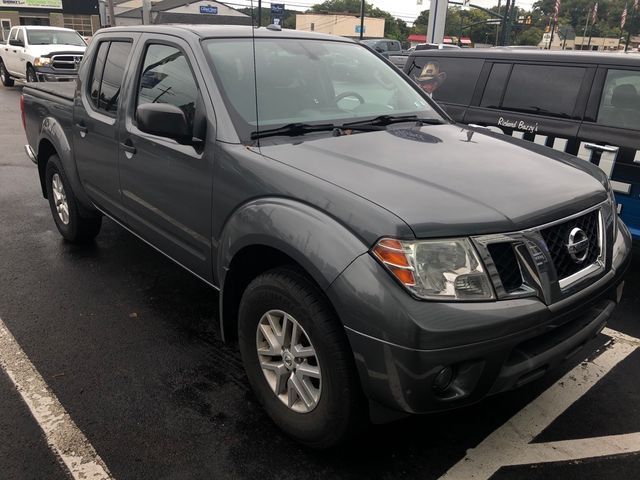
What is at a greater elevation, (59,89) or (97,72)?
(97,72)

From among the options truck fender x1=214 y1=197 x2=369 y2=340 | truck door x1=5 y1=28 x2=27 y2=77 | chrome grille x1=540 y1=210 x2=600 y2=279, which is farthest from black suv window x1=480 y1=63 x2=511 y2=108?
truck door x1=5 y1=28 x2=27 y2=77

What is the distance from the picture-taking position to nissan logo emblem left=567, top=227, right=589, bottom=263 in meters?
2.36

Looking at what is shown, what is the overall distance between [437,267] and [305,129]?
1246mm

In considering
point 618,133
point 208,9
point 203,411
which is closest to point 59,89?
point 203,411

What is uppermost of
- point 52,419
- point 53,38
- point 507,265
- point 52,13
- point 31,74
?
point 52,13

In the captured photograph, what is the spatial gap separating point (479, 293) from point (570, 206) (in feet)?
2.29

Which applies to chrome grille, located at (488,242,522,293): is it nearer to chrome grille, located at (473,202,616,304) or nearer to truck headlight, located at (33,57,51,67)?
chrome grille, located at (473,202,616,304)

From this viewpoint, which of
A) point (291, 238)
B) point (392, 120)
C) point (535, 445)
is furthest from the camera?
point (392, 120)

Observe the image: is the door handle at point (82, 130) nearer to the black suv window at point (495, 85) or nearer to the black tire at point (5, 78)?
the black suv window at point (495, 85)

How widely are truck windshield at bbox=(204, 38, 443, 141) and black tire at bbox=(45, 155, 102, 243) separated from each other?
2289 millimetres

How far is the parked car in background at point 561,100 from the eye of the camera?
435 centimetres

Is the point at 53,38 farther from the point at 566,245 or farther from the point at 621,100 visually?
the point at 566,245

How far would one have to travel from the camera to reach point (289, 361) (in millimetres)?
2525

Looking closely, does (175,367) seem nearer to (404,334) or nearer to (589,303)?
(404,334)
